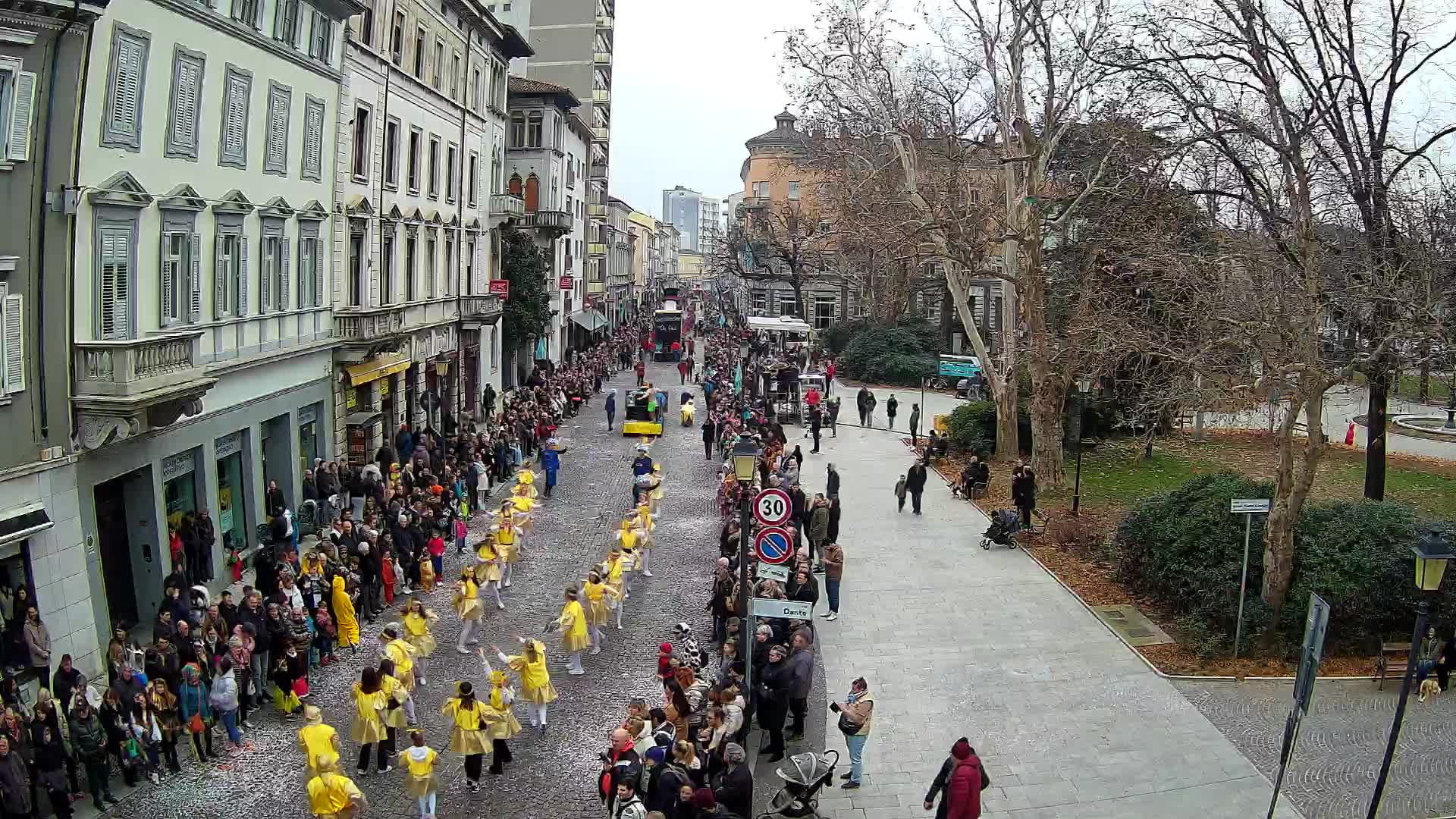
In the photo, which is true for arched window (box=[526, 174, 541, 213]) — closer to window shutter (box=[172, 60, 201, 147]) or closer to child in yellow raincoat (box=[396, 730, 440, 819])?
window shutter (box=[172, 60, 201, 147])

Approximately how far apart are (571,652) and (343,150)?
52.0ft

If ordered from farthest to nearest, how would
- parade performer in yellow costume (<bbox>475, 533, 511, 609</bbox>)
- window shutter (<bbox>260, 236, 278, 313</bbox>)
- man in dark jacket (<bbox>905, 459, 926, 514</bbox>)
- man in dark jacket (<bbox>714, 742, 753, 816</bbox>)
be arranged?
man in dark jacket (<bbox>905, 459, 926, 514</bbox>)
window shutter (<bbox>260, 236, 278, 313</bbox>)
parade performer in yellow costume (<bbox>475, 533, 511, 609</bbox>)
man in dark jacket (<bbox>714, 742, 753, 816</bbox>)

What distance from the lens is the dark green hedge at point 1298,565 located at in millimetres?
15883

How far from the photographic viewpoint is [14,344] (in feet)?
46.5

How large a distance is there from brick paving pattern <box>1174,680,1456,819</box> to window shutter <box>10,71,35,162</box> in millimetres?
16345

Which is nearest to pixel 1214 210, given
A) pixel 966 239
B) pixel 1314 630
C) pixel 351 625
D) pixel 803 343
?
pixel 966 239

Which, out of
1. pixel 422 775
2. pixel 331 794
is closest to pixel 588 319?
pixel 422 775

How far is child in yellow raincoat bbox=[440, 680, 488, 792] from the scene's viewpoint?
1198 centimetres

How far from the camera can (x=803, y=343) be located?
6197 cm

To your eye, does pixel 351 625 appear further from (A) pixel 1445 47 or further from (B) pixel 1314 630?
(A) pixel 1445 47

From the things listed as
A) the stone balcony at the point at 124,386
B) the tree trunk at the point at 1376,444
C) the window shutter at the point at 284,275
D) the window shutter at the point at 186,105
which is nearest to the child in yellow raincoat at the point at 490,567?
the stone balcony at the point at 124,386

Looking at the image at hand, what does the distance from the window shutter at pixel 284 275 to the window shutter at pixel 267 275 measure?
377mm

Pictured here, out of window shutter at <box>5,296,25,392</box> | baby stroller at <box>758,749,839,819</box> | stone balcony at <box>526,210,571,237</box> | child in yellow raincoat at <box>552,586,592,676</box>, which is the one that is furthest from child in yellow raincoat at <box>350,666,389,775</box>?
stone balcony at <box>526,210,571,237</box>

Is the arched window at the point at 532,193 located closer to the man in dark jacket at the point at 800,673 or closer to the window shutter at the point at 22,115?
the window shutter at the point at 22,115
